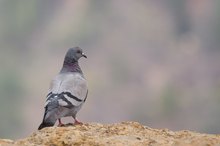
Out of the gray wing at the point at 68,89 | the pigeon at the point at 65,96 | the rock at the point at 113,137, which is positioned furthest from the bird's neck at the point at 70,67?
the rock at the point at 113,137

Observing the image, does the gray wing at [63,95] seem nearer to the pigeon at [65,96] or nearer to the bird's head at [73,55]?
the pigeon at [65,96]

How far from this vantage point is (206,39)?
106938mm

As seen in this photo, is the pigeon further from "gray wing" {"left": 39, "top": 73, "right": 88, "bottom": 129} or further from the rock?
the rock

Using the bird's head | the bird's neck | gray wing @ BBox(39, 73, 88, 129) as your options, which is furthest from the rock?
the bird's head

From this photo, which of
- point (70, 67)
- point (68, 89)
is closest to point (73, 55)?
point (70, 67)

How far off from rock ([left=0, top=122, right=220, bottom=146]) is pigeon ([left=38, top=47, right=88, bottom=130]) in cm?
132

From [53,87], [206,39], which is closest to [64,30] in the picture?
[206,39]

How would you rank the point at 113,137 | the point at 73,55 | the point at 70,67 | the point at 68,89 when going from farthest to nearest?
the point at 73,55 → the point at 70,67 → the point at 68,89 → the point at 113,137

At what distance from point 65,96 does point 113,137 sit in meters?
2.12

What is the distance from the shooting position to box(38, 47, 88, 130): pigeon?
35.5 ft

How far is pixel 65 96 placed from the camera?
35.7 feet

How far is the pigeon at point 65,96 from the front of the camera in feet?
35.5

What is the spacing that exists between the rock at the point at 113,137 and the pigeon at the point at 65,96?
1318mm

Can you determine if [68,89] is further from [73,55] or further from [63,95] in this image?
[73,55]
